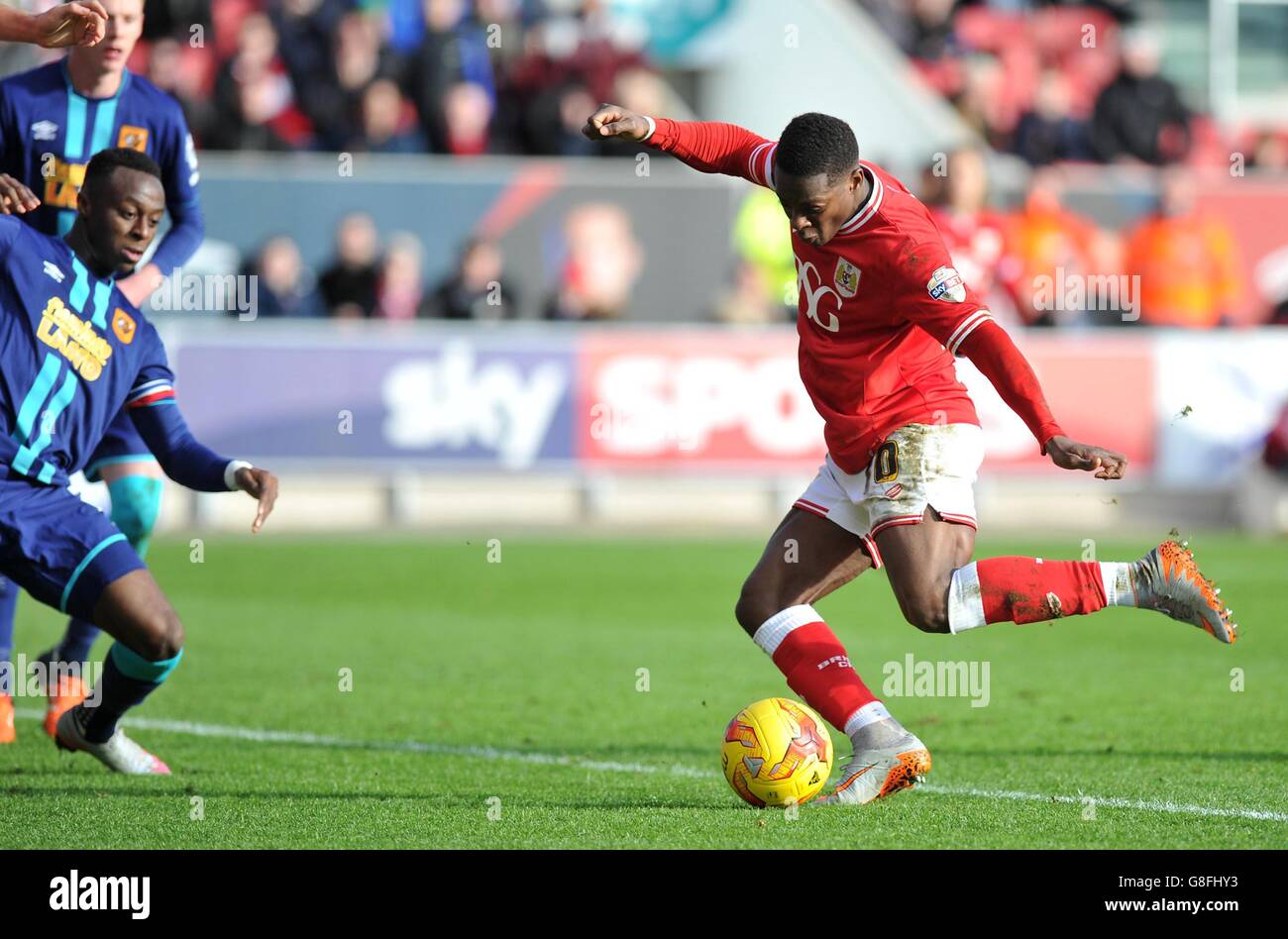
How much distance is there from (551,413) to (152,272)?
9.64 metres

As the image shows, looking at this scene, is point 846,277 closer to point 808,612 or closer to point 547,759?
point 808,612

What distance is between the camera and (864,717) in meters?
5.92

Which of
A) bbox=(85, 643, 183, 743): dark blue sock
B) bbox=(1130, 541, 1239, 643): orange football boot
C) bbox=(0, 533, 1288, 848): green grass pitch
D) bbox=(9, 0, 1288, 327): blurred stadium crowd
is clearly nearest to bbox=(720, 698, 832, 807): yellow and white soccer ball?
bbox=(0, 533, 1288, 848): green grass pitch

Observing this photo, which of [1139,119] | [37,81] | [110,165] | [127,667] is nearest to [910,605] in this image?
[127,667]

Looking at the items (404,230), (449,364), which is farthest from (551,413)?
(404,230)

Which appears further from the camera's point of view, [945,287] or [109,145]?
[109,145]

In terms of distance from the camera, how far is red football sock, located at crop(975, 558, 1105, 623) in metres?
5.77

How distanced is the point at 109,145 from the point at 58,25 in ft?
4.43

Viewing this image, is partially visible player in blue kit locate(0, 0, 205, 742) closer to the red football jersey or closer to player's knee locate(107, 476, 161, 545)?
player's knee locate(107, 476, 161, 545)

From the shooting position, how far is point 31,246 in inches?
231

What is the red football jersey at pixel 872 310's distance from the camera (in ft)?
18.7

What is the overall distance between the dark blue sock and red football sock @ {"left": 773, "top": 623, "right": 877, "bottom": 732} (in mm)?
2116

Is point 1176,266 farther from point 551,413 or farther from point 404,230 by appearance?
point 404,230
